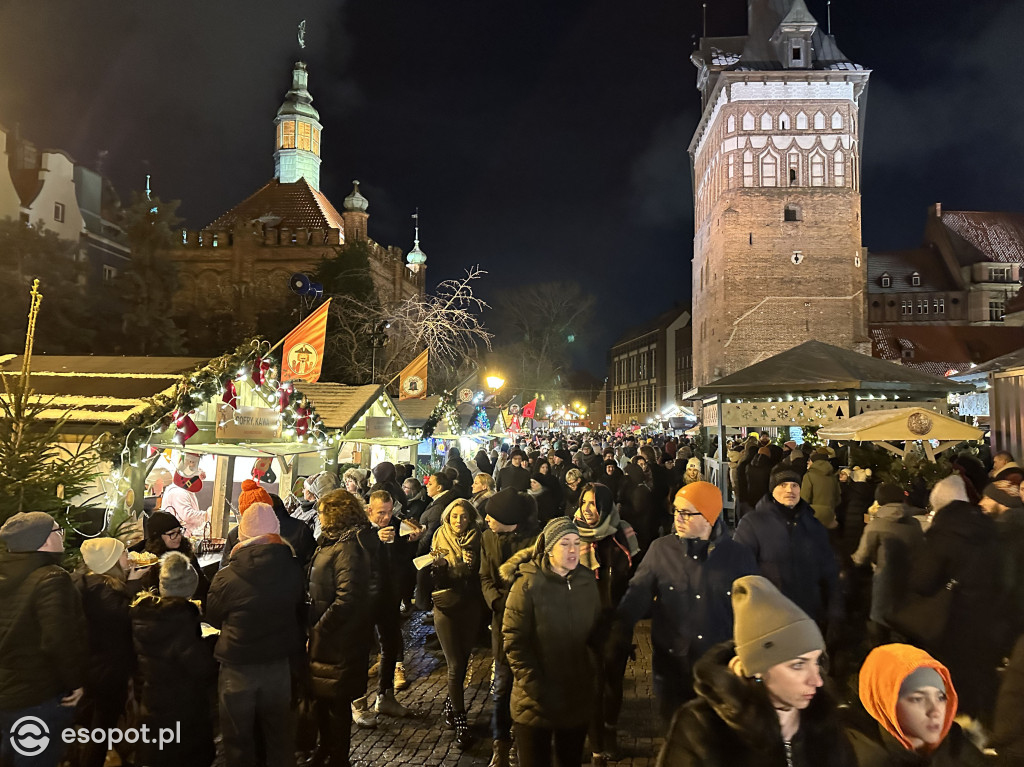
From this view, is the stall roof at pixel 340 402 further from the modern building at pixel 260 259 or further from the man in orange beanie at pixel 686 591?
the modern building at pixel 260 259

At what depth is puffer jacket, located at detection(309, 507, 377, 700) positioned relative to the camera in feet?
12.9

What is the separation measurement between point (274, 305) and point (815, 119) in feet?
93.6

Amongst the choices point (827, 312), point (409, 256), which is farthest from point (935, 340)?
point (409, 256)

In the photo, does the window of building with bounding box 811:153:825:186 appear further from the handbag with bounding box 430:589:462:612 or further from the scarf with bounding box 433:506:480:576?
the handbag with bounding box 430:589:462:612

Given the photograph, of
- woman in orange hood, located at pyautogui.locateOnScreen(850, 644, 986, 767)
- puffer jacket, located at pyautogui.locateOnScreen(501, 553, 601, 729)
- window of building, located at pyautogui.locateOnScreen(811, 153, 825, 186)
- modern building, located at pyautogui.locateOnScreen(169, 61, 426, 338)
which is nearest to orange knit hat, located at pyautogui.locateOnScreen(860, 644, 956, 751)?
woman in orange hood, located at pyautogui.locateOnScreen(850, 644, 986, 767)

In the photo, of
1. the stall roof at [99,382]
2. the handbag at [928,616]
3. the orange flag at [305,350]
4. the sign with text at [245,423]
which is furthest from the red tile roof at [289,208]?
the handbag at [928,616]

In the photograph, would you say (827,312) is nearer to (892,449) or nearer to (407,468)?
(892,449)

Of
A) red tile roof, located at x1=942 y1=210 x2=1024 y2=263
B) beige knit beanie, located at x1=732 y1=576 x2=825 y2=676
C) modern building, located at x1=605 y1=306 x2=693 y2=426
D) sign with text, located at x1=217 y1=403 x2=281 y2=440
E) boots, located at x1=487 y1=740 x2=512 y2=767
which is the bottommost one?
boots, located at x1=487 y1=740 x2=512 y2=767

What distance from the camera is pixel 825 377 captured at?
12.5 metres

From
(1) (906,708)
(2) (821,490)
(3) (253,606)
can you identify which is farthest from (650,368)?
(1) (906,708)

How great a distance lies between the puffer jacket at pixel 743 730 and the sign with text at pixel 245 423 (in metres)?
7.10

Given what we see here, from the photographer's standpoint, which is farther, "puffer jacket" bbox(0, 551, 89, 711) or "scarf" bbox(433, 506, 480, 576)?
"scarf" bbox(433, 506, 480, 576)

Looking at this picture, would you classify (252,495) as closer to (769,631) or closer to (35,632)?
(35,632)

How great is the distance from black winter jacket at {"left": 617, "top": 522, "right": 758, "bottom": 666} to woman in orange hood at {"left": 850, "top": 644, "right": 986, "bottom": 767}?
4.97ft
